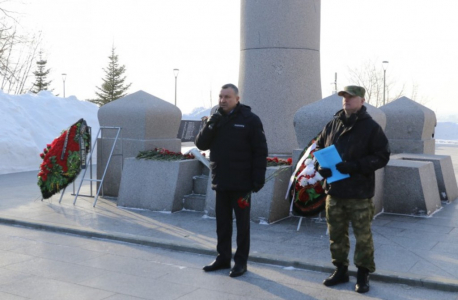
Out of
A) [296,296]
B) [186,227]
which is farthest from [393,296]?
[186,227]

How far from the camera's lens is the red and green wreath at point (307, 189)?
25.2ft

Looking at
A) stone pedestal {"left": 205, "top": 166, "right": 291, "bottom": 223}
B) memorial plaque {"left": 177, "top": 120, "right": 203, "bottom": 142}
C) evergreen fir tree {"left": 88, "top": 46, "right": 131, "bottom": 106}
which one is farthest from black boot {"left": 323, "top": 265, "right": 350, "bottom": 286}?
evergreen fir tree {"left": 88, "top": 46, "right": 131, "bottom": 106}

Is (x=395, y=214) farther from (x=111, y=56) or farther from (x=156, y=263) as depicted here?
(x=111, y=56)

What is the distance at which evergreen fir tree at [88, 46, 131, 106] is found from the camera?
62.0 m

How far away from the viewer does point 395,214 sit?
9.45 metres

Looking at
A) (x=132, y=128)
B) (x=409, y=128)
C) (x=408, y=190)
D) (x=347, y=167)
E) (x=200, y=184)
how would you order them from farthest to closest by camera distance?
(x=409, y=128) → (x=132, y=128) → (x=200, y=184) → (x=408, y=190) → (x=347, y=167)

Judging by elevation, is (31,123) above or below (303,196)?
above

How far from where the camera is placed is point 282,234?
788cm

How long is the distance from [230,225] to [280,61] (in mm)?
5934

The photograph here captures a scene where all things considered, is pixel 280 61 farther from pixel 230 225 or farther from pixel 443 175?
pixel 230 225

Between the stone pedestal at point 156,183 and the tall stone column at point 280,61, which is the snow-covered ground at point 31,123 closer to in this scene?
the stone pedestal at point 156,183

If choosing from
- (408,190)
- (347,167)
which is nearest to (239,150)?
(347,167)

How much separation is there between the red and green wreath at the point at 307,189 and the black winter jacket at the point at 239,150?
1.85 m

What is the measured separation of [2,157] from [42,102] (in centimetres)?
1028
